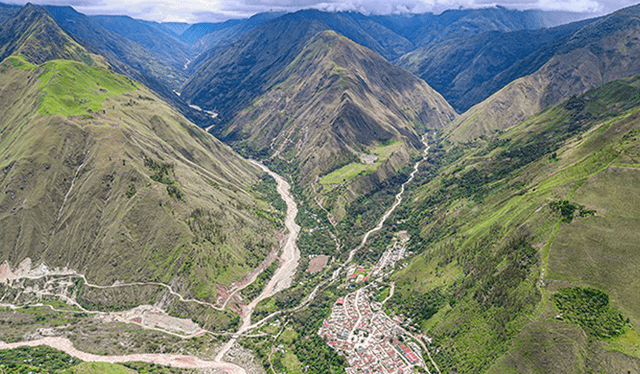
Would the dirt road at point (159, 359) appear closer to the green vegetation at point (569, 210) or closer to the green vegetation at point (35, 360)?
the green vegetation at point (35, 360)

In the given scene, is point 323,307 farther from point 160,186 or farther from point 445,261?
point 160,186

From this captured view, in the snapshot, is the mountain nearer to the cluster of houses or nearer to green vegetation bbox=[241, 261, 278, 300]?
green vegetation bbox=[241, 261, 278, 300]

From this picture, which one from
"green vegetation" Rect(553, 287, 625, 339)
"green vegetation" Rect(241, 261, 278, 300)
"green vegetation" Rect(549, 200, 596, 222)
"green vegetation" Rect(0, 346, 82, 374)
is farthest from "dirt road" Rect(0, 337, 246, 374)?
"green vegetation" Rect(549, 200, 596, 222)

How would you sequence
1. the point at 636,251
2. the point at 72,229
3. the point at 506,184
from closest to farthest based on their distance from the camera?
the point at 636,251 → the point at 72,229 → the point at 506,184

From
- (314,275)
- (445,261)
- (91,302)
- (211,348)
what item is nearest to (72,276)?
(91,302)

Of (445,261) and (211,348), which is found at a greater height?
(445,261)
